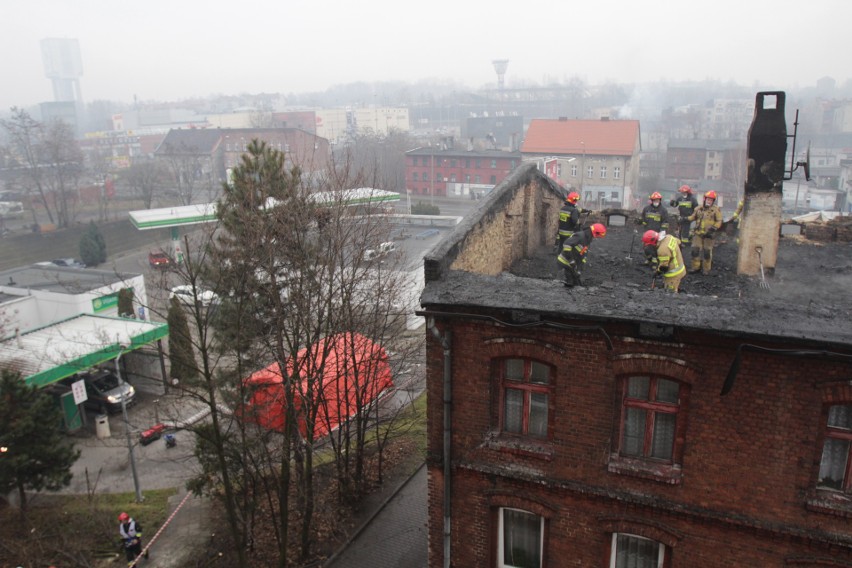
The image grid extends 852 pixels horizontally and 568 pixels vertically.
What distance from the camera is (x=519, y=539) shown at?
10.3m

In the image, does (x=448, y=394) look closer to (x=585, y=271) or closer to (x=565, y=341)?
(x=565, y=341)

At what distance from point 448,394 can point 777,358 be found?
4.66 metres

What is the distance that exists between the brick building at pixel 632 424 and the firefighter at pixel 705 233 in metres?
1.93

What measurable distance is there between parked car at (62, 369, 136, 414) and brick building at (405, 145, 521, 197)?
4760 cm

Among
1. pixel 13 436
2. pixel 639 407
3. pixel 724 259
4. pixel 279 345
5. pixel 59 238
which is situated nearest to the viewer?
pixel 639 407

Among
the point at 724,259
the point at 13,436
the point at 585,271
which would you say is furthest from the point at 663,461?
the point at 13,436

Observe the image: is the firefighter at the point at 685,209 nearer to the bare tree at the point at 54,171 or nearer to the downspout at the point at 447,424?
the downspout at the point at 447,424

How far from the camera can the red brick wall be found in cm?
Result: 802

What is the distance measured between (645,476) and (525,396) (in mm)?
2051

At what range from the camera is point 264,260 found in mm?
13359

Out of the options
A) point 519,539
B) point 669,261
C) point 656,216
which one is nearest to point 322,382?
point 519,539

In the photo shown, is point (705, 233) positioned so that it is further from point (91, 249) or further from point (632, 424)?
point (91, 249)

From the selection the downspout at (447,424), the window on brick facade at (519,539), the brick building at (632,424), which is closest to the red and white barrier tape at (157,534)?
the brick building at (632,424)

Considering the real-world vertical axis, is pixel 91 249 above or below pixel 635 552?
below
